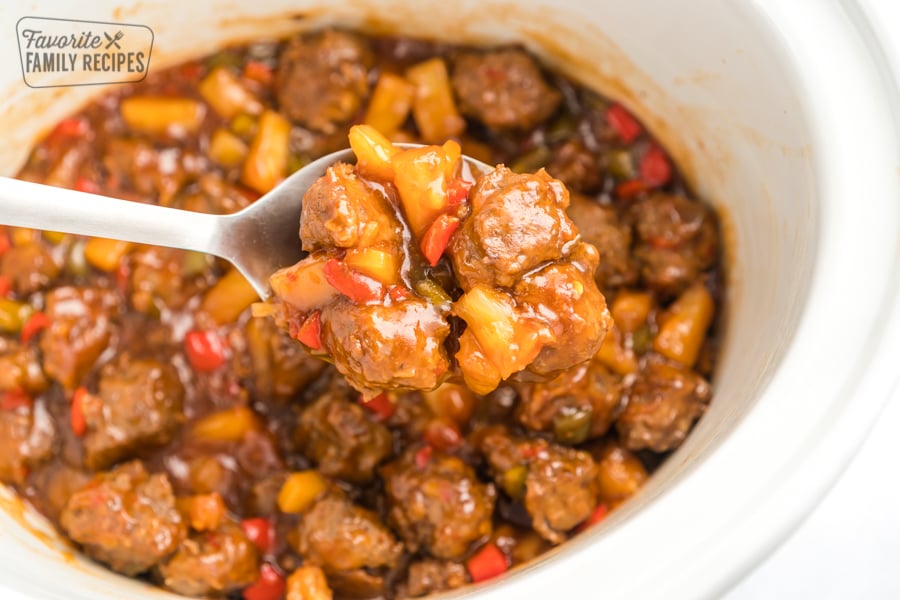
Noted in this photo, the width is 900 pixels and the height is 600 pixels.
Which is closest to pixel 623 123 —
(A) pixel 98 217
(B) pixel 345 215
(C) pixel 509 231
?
(C) pixel 509 231

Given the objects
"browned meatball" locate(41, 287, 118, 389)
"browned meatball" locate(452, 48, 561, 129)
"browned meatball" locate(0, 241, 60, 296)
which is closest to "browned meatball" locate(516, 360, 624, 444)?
"browned meatball" locate(452, 48, 561, 129)

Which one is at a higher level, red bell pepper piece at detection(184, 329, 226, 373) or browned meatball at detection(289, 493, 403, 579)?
red bell pepper piece at detection(184, 329, 226, 373)

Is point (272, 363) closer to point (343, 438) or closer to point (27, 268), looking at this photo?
point (343, 438)

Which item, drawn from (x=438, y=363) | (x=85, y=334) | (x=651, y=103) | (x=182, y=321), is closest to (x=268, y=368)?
(x=182, y=321)

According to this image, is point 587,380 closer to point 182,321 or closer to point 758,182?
point 758,182

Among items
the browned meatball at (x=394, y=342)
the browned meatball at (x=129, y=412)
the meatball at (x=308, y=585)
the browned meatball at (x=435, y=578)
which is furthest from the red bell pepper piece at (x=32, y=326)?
the browned meatball at (x=435, y=578)

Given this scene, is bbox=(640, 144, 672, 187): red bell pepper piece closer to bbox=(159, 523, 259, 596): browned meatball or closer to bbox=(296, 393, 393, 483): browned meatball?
bbox=(296, 393, 393, 483): browned meatball
